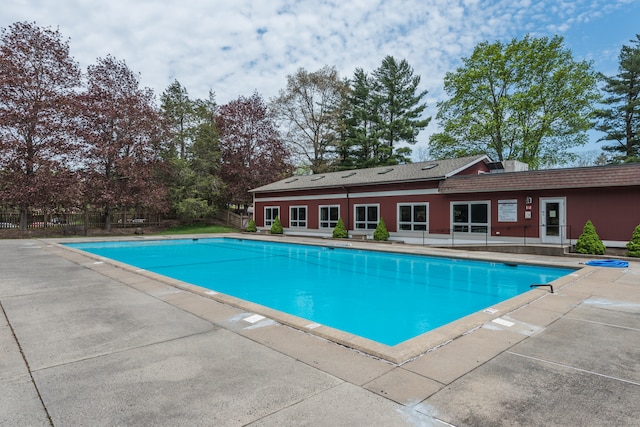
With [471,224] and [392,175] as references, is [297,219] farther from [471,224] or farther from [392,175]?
[471,224]

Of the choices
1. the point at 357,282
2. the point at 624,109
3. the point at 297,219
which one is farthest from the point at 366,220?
the point at 624,109

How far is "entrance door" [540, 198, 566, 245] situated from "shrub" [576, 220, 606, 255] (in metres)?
1.13

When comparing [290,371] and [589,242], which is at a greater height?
[589,242]

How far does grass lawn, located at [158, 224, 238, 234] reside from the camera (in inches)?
1020

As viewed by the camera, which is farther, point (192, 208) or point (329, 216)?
point (192, 208)

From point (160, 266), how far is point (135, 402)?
10515 mm

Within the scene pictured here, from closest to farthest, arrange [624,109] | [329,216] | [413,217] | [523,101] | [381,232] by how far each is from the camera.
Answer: [413,217] < [381,232] < [329,216] < [523,101] < [624,109]

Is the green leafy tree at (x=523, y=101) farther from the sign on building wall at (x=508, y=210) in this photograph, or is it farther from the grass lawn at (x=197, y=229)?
the grass lawn at (x=197, y=229)

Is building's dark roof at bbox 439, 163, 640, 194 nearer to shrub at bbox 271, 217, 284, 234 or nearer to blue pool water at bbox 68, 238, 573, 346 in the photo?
blue pool water at bbox 68, 238, 573, 346

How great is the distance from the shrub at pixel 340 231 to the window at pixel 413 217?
3121 millimetres

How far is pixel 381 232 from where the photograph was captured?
1766cm

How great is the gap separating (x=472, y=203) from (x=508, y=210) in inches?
58.4

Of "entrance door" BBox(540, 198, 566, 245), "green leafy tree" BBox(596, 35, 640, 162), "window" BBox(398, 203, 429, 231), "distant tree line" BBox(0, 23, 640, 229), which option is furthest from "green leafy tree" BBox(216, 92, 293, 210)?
"green leafy tree" BBox(596, 35, 640, 162)

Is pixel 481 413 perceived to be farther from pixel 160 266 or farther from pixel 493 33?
pixel 493 33
